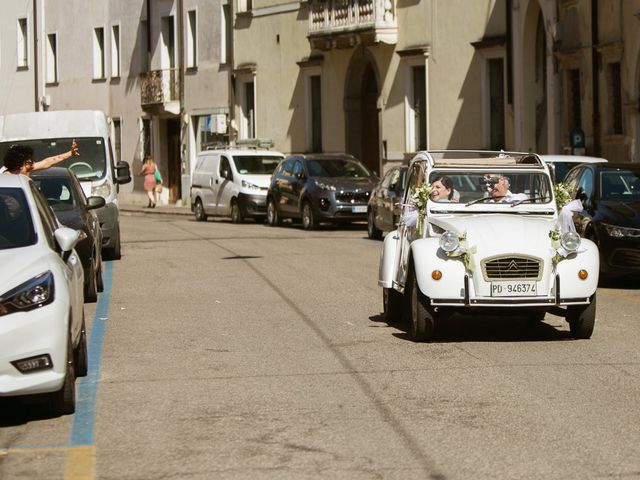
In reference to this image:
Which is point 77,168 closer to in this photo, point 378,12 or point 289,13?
point 378,12

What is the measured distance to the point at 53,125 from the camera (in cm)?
2514

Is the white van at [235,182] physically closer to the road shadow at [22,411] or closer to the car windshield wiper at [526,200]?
the car windshield wiper at [526,200]

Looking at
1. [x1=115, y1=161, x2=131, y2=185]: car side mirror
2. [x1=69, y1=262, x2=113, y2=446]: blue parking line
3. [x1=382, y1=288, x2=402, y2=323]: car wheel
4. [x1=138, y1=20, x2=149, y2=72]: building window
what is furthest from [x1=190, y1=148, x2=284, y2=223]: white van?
[x1=382, y1=288, x2=402, y2=323]: car wheel

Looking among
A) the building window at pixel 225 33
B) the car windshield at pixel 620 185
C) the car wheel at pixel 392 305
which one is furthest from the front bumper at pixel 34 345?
the building window at pixel 225 33

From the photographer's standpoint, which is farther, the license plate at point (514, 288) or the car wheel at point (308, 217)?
the car wheel at point (308, 217)

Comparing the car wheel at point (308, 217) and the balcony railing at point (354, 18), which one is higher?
the balcony railing at point (354, 18)

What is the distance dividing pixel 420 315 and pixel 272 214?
2428 centimetres

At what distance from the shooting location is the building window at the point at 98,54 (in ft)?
197

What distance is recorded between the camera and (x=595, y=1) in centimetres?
3180

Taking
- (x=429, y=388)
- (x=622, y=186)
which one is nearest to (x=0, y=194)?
(x=429, y=388)

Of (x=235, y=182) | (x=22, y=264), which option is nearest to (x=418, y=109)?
(x=235, y=182)

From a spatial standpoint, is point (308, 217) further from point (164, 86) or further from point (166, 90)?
point (164, 86)

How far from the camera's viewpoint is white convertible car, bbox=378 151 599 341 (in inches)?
503

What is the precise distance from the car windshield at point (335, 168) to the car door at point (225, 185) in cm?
471
